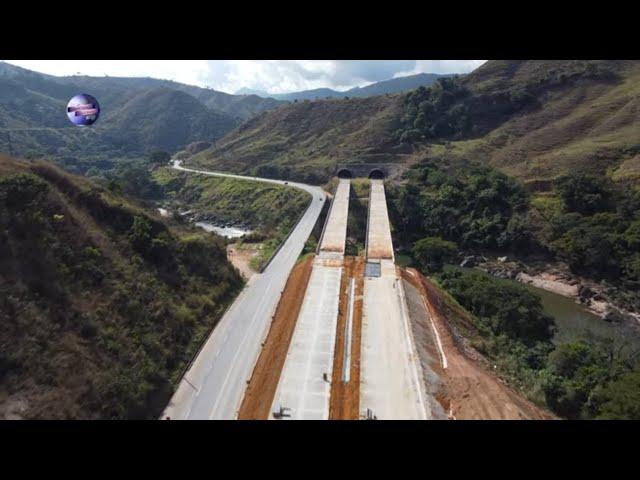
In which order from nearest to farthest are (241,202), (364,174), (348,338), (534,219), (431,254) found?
(348,338) < (431,254) < (534,219) < (241,202) < (364,174)

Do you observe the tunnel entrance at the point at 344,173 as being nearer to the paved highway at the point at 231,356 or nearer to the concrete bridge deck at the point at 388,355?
the paved highway at the point at 231,356

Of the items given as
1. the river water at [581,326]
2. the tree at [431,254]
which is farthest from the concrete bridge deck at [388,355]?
the river water at [581,326]

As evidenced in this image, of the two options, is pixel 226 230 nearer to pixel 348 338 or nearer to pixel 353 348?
pixel 348 338

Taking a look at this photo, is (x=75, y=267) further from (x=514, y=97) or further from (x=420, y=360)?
(x=514, y=97)

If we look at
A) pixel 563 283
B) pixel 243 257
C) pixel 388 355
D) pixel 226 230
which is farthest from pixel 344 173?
pixel 388 355
